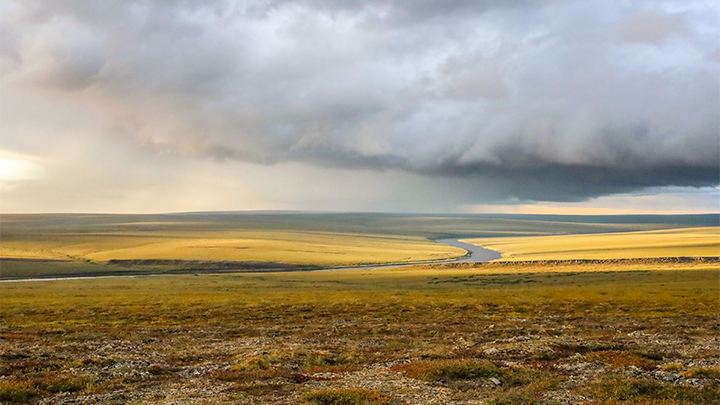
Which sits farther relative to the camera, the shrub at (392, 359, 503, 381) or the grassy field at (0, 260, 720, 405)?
the shrub at (392, 359, 503, 381)

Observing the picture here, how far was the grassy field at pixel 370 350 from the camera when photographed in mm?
20953

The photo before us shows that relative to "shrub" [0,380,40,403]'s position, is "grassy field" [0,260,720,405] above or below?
below

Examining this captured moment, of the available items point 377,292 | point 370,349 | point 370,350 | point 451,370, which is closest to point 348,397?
point 451,370

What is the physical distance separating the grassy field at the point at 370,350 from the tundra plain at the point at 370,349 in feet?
0.39

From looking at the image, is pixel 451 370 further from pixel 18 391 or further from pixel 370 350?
pixel 18 391

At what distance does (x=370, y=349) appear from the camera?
33.7 meters

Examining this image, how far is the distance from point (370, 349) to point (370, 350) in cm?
41

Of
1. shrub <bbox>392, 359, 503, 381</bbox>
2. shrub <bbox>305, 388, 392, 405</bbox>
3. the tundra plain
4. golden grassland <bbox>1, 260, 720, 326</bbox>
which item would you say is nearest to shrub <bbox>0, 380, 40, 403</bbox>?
the tundra plain

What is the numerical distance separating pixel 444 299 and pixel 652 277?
51.4m

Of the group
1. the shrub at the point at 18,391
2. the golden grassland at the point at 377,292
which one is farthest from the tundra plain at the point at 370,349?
the golden grassland at the point at 377,292

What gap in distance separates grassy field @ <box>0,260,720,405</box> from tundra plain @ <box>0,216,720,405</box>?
119 millimetres

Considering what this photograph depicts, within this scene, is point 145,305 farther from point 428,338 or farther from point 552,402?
point 552,402

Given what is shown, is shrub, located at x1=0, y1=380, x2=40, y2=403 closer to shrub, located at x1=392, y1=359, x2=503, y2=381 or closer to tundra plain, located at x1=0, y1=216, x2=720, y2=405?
tundra plain, located at x1=0, y1=216, x2=720, y2=405

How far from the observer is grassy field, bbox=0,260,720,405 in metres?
21.0
